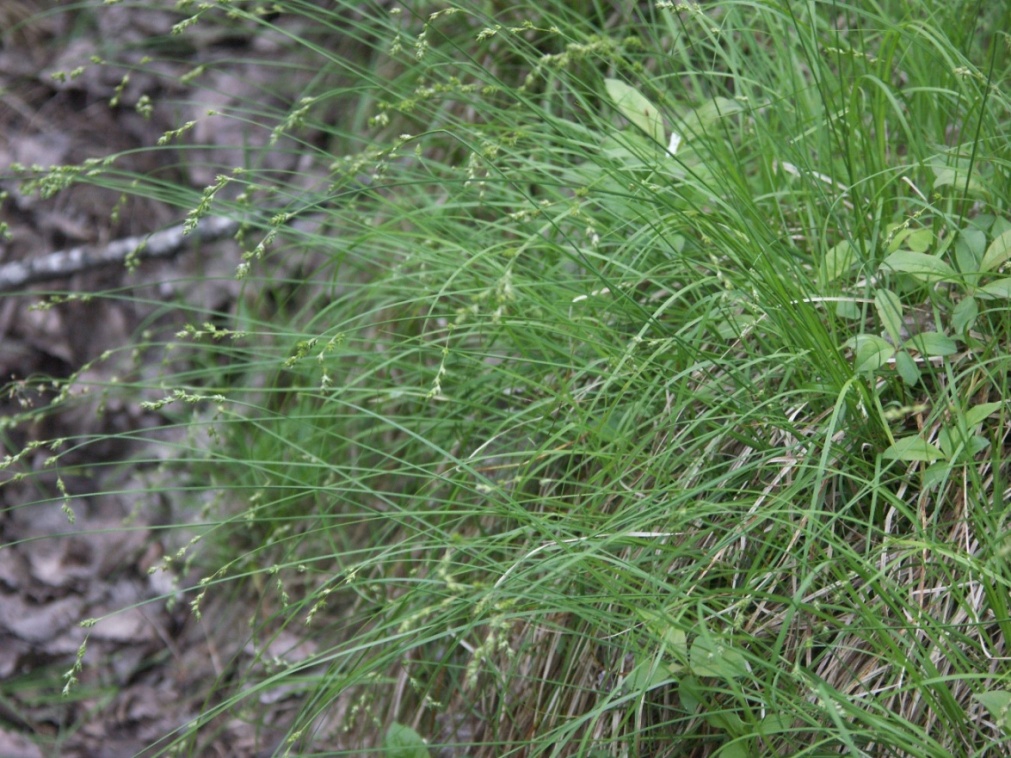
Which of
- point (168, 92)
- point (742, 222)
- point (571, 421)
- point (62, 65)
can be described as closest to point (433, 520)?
point (571, 421)

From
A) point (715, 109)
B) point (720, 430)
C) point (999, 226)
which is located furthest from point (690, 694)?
point (715, 109)

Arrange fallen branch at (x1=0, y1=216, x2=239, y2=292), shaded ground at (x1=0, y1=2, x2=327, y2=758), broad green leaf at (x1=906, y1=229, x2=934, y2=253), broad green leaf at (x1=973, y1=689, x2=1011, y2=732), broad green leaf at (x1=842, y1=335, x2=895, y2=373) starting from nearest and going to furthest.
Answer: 1. broad green leaf at (x1=973, y1=689, x2=1011, y2=732)
2. broad green leaf at (x1=842, y1=335, x2=895, y2=373)
3. broad green leaf at (x1=906, y1=229, x2=934, y2=253)
4. shaded ground at (x1=0, y1=2, x2=327, y2=758)
5. fallen branch at (x1=0, y1=216, x2=239, y2=292)

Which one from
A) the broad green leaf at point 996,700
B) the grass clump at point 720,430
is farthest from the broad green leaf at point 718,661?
the broad green leaf at point 996,700

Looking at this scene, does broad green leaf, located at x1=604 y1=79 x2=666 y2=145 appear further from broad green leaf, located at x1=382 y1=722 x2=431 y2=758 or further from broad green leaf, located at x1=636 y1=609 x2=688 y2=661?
broad green leaf, located at x1=382 y1=722 x2=431 y2=758

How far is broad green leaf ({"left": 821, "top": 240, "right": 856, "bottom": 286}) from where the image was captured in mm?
1462

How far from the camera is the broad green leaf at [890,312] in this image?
1356 millimetres

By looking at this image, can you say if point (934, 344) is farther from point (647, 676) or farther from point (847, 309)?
point (647, 676)

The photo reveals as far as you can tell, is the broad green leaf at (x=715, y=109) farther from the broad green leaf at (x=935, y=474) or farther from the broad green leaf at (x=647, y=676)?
Answer: the broad green leaf at (x=647, y=676)

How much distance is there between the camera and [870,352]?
4.41 feet

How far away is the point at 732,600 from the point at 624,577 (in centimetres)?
20

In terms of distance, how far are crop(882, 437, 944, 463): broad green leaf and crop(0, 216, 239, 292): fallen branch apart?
2.10m

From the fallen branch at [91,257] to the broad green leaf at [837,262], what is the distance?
1.88 metres

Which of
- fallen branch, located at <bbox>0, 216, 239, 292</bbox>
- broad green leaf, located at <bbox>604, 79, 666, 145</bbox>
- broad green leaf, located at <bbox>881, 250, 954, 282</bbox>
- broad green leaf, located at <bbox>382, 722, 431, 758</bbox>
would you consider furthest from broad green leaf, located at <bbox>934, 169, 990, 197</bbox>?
fallen branch, located at <bbox>0, 216, 239, 292</bbox>

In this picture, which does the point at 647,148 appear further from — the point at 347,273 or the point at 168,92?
the point at 168,92
